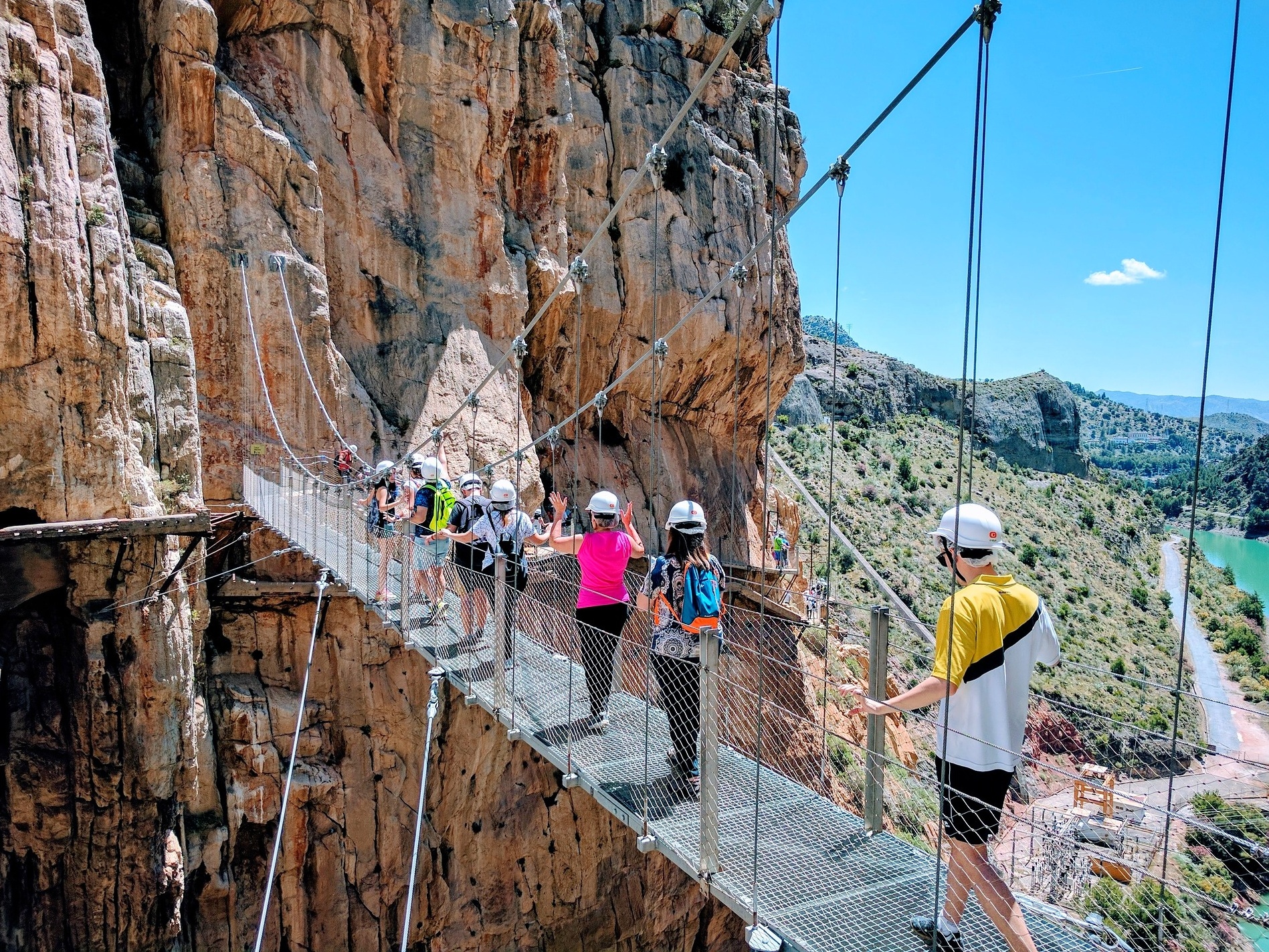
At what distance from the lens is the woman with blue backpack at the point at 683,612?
294 centimetres

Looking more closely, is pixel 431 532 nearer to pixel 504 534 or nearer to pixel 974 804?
pixel 504 534

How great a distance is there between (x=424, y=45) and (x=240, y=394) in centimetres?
437

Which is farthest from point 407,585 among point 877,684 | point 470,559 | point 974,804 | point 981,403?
point 981,403

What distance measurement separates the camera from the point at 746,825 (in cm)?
291

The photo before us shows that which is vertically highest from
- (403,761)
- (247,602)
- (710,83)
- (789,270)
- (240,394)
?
(710,83)

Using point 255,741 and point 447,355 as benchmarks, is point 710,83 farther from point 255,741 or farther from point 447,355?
point 255,741

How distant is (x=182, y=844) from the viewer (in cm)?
627

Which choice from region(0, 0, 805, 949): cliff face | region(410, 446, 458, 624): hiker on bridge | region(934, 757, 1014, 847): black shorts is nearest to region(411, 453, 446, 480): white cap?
region(410, 446, 458, 624): hiker on bridge

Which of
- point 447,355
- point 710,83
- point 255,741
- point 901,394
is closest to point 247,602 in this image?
point 255,741

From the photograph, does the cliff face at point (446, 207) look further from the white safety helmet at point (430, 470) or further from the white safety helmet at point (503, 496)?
the white safety helmet at point (503, 496)

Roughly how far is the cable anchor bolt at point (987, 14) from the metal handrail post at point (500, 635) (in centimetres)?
288

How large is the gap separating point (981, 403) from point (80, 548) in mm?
54099

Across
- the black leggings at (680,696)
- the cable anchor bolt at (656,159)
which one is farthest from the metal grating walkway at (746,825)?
the cable anchor bolt at (656,159)

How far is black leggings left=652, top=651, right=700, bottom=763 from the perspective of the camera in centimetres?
300
